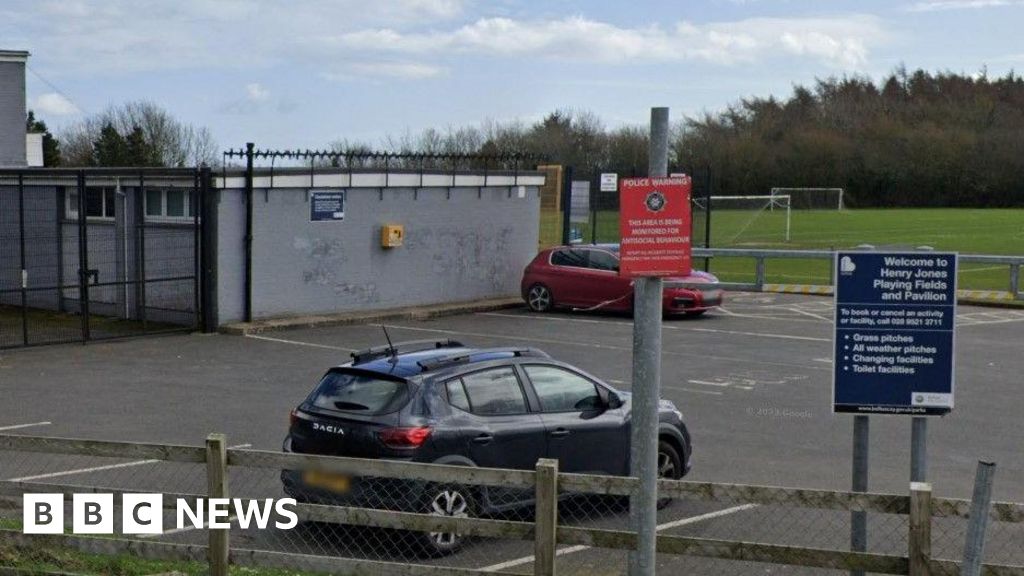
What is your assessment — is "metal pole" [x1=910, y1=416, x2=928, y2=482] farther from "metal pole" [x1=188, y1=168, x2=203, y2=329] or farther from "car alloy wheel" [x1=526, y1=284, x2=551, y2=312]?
"car alloy wheel" [x1=526, y1=284, x2=551, y2=312]

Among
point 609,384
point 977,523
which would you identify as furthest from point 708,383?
point 977,523

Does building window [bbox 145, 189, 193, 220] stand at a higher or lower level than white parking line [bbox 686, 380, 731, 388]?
higher

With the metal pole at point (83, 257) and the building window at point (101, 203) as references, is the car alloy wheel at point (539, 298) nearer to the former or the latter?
the building window at point (101, 203)

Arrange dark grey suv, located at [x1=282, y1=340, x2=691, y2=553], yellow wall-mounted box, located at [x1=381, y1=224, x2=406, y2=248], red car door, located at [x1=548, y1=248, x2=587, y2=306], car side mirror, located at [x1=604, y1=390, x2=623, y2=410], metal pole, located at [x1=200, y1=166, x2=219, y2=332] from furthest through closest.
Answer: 1. red car door, located at [x1=548, y1=248, x2=587, y2=306]
2. yellow wall-mounted box, located at [x1=381, y1=224, x2=406, y2=248]
3. metal pole, located at [x1=200, y1=166, x2=219, y2=332]
4. car side mirror, located at [x1=604, y1=390, x2=623, y2=410]
5. dark grey suv, located at [x1=282, y1=340, x2=691, y2=553]

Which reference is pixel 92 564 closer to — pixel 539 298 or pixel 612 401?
pixel 612 401

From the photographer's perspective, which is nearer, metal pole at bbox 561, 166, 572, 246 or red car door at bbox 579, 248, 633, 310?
red car door at bbox 579, 248, 633, 310

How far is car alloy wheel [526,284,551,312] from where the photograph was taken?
1110 inches

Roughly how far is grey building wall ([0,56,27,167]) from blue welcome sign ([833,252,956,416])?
97.1 feet

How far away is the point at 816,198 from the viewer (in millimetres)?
76625

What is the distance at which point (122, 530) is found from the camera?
356 inches

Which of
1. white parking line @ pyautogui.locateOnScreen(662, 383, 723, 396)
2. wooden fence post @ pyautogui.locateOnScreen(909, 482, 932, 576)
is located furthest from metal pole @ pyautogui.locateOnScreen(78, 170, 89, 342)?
wooden fence post @ pyautogui.locateOnScreen(909, 482, 932, 576)

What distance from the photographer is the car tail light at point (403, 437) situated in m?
9.70

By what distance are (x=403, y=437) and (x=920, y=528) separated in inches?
161

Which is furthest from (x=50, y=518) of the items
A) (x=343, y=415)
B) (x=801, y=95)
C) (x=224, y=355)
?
(x=801, y=95)
